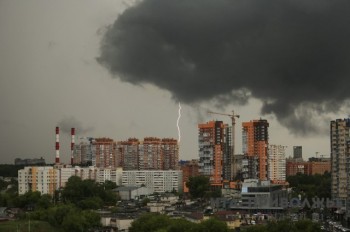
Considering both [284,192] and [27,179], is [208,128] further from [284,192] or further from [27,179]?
[27,179]

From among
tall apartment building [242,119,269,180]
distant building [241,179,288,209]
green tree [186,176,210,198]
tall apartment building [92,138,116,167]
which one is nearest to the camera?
distant building [241,179,288,209]

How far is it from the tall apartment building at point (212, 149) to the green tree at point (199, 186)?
1.18m

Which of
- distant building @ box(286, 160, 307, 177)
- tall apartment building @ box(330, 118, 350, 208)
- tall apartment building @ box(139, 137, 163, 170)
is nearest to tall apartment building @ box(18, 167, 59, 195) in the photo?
tall apartment building @ box(139, 137, 163, 170)

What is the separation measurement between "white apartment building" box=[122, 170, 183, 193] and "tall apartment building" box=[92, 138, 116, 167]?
2.54 metres

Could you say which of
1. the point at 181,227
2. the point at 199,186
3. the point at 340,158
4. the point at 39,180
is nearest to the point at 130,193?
the point at 199,186

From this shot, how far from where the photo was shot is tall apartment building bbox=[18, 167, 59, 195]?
21.4 meters

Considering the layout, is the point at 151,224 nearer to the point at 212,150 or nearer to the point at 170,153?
the point at 212,150

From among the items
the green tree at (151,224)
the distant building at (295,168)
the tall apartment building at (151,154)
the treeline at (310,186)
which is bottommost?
the green tree at (151,224)

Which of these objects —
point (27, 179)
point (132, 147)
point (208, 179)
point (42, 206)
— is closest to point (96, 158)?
point (132, 147)

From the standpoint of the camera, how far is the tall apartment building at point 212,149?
2191 centimetres

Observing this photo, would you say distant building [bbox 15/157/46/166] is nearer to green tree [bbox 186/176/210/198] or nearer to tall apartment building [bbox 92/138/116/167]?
tall apartment building [bbox 92/138/116/167]

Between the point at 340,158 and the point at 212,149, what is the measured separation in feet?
19.7

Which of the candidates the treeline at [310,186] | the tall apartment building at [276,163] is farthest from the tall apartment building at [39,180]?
the treeline at [310,186]

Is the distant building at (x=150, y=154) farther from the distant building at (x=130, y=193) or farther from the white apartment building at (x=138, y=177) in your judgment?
the distant building at (x=130, y=193)
